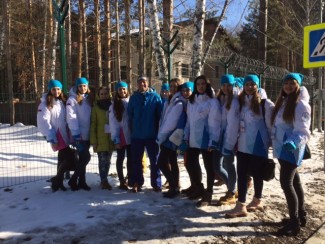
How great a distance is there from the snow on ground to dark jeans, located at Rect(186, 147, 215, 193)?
32 cm

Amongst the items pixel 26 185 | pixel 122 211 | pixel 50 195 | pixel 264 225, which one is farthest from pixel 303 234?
pixel 26 185

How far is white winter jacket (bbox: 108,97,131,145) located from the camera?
17.9ft

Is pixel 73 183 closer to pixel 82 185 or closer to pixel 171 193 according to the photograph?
pixel 82 185

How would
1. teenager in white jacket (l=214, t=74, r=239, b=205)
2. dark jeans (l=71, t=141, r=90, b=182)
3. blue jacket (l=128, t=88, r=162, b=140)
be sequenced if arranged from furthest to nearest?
dark jeans (l=71, t=141, r=90, b=182), blue jacket (l=128, t=88, r=162, b=140), teenager in white jacket (l=214, t=74, r=239, b=205)

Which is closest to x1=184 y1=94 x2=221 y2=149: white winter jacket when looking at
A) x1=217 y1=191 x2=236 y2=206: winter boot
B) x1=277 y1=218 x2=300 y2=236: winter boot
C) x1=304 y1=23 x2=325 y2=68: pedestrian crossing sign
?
x1=217 y1=191 x2=236 y2=206: winter boot

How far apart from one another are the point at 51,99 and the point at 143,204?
2131 mm

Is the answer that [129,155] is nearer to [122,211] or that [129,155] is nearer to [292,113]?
[122,211]

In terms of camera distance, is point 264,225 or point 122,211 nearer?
point 264,225

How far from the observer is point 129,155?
18.7 ft

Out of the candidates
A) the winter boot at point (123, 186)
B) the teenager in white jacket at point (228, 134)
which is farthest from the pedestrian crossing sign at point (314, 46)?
the winter boot at point (123, 186)

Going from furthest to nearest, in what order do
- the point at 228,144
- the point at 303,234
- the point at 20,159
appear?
the point at 20,159 → the point at 228,144 → the point at 303,234

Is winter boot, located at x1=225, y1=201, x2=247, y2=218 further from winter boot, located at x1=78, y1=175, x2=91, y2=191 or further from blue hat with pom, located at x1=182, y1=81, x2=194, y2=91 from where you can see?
winter boot, located at x1=78, y1=175, x2=91, y2=191

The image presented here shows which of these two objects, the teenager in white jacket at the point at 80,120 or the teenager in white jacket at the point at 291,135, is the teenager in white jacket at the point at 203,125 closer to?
the teenager in white jacket at the point at 291,135

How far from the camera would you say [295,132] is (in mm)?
3895
